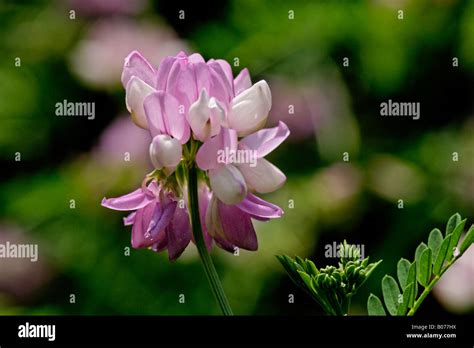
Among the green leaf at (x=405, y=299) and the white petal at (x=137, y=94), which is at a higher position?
the white petal at (x=137, y=94)

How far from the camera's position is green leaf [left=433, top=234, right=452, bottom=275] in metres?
0.79

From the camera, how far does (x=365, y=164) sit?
161 cm

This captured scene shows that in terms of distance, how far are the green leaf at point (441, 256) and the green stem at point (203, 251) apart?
0.71ft

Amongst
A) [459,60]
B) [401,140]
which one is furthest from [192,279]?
[459,60]

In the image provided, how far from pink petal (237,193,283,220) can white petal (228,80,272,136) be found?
0.18ft

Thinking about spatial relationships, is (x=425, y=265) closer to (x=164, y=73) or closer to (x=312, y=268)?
(x=312, y=268)

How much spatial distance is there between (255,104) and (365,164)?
93cm

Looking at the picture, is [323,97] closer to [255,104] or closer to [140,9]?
[140,9]

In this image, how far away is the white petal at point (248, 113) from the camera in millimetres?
689

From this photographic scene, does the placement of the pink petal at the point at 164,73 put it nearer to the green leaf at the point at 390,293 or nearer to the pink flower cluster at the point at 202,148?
the pink flower cluster at the point at 202,148
